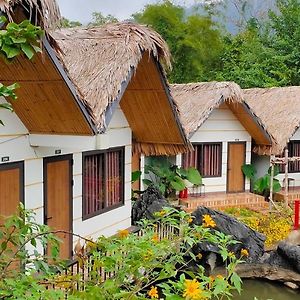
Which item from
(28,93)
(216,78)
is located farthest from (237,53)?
(28,93)

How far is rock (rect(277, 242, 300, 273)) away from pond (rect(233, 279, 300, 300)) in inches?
20.1

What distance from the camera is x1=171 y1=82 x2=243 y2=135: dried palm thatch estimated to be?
1282cm

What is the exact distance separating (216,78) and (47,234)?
20545mm

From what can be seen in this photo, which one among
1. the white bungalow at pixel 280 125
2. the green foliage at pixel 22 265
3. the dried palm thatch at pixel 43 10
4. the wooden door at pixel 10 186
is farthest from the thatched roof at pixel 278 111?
the green foliage at pixel 22 265

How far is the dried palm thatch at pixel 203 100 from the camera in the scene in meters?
12.8

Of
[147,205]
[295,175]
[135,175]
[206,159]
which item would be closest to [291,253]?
[147,205]

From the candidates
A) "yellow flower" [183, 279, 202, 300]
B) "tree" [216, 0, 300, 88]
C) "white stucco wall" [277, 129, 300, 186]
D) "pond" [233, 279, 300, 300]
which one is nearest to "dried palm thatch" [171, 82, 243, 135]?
"white stucco wall" [277, 129, 300, 186]

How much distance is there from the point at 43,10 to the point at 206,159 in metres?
10.5

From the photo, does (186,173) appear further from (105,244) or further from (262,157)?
(105,244)

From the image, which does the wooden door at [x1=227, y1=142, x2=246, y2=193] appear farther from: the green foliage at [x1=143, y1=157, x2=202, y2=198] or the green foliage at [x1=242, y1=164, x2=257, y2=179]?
the green foliage at [x1=143, y1=157, x2=202, y2=198]

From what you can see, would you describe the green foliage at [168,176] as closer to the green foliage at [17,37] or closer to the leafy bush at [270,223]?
the leafy bush at [270,223]

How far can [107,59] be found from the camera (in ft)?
22.4

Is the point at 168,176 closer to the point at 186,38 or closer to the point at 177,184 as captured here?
the point at 177,184

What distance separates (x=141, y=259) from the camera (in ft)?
10.1
